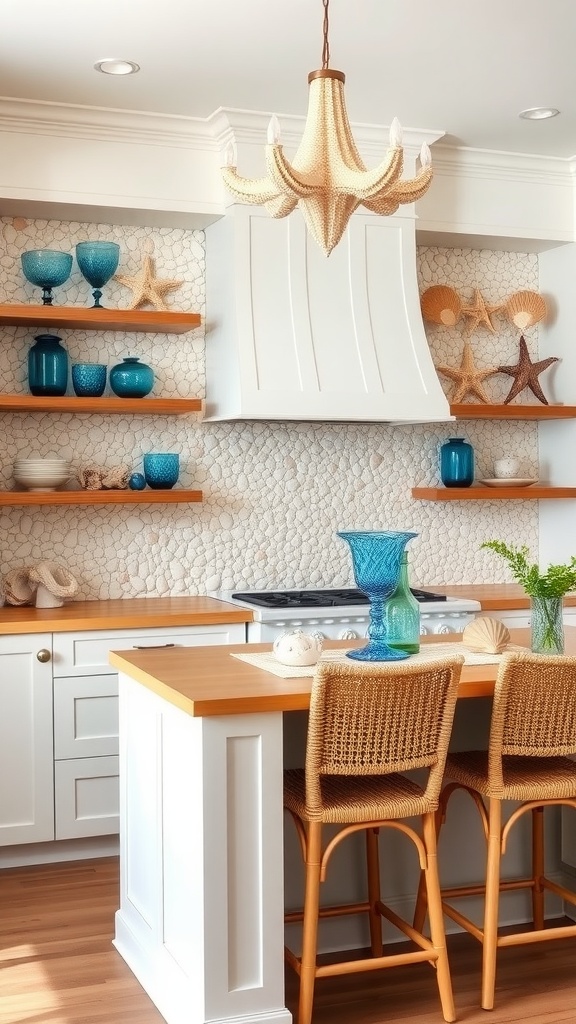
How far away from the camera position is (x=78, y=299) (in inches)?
185

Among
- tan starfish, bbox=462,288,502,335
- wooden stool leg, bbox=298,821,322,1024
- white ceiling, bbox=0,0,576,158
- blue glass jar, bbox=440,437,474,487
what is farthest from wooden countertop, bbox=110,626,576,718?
tan starfish, bbox=462,288,502,335

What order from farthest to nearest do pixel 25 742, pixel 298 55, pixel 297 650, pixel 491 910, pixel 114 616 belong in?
pixel 114 616 → pixel 25 742 → pixel 298 55 → pixel 297 650 → pixel 491 910

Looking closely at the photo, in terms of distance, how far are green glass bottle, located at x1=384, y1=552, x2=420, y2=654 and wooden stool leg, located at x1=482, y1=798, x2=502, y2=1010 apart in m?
0.51

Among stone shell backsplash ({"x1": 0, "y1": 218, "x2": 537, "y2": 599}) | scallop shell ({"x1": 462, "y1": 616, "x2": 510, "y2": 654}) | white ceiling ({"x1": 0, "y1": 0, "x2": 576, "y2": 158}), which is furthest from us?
stone shell backsplash ({"x1": 0, "y1": 218, "x2": 537, "y2": 599})

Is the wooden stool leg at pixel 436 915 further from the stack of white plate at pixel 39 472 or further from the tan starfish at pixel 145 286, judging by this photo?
the tan starfish at pixel 145 286

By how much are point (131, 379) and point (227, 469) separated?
637mm

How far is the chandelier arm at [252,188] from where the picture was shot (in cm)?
268

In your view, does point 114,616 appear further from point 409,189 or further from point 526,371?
point 526,371

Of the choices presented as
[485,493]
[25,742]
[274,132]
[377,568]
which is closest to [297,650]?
[377,568]

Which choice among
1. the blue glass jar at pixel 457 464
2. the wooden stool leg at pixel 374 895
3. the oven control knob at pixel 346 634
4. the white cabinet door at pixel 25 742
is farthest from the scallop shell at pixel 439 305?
the wooden stool leg at pixel 374 895

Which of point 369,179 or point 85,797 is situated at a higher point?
point 369,179

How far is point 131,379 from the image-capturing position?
15.1ft

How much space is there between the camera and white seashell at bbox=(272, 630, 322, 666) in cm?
292

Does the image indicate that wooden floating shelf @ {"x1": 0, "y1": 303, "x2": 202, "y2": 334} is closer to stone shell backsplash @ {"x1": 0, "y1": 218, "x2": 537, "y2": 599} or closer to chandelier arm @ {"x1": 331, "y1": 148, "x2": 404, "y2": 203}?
stone shell backsplash @ {"x1": 0, "y1": 218, "x2": 537, "y2": 599}
